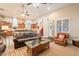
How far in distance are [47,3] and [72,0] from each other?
1.86ft

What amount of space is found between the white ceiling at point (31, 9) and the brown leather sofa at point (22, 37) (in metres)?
0.39

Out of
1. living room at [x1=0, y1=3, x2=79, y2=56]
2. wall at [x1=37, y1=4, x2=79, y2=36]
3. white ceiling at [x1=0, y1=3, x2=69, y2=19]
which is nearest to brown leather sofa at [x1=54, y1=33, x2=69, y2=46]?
living room at [x1=0, y1=3, x2=79, y2=56]

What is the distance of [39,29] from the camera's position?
2.49 m

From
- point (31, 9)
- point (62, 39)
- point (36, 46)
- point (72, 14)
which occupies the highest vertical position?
point (31, 9)

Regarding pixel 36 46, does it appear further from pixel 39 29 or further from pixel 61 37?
pixel 61 37

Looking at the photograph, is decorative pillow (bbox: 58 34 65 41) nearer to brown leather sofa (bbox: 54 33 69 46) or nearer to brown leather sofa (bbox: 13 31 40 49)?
brown leather sofa (bbox: 54 33 69 46)

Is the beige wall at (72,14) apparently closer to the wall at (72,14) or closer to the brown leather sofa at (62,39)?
the wall at (72,14)

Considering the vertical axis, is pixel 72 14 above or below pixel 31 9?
below

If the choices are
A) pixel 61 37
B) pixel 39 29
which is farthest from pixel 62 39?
pixel 39 29

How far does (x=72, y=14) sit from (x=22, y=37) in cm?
124

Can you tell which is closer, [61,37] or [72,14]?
[72,14]

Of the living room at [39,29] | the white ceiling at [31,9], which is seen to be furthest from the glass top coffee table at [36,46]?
the white ceiling at [31,9]

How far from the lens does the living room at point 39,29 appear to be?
7.88ft

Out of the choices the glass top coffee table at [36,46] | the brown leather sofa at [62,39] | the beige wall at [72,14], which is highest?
the beige wall at [72,14]
